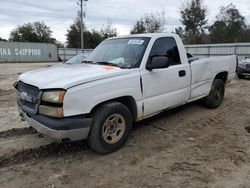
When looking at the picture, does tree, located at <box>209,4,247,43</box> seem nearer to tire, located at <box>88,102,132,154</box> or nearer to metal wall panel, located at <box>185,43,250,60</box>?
metal wall panel, located at <box>185,43,250,60</box>

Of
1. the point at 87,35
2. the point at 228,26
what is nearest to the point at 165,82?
the point at 228,26

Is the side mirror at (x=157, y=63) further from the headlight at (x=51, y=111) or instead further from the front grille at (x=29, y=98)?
→ the front grille at (x=29, y=98)

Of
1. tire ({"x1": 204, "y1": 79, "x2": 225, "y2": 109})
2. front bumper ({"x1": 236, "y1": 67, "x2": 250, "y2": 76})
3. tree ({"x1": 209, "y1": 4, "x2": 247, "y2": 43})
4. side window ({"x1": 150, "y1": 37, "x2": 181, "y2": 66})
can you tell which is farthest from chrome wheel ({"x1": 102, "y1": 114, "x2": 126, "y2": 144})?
tree ({"x1": 209, "y1": 4, "x2": 247, "y2": 43})

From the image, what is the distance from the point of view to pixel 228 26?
1575 inches

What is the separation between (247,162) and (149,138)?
1.61m

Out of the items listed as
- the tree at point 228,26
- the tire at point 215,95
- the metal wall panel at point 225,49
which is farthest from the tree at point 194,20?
the tire at point 215,95

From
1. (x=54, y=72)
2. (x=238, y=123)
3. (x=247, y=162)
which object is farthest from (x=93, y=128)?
(x=238, y=123)

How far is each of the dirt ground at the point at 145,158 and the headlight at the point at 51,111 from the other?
2.57 feet

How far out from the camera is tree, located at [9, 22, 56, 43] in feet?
205

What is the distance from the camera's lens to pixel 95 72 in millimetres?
3645

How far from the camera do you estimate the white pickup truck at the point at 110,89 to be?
10.7 ft

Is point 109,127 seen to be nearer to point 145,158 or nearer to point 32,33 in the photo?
point 145,158

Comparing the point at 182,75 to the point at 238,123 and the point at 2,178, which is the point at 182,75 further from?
the point at 2,178

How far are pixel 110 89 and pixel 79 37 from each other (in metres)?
54.7
